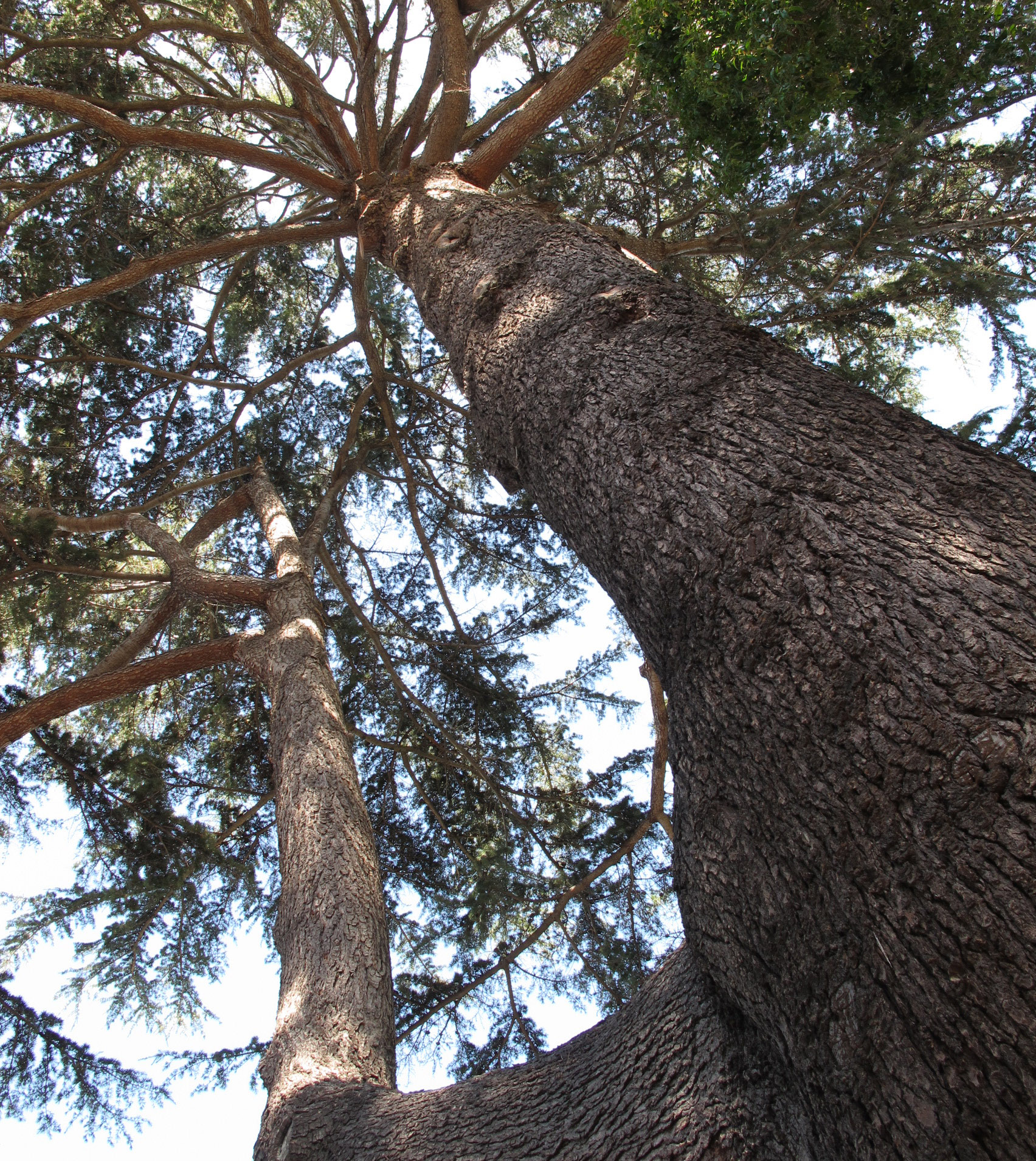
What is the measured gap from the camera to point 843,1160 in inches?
36.4

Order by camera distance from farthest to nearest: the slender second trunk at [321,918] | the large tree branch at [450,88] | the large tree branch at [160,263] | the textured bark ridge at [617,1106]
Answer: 1. the large tree branch at [450,88]
2. the large tree branch at [160,263]
3. the slender second trunk at [321,918]
4. the textured bark ridge at [617,1106]

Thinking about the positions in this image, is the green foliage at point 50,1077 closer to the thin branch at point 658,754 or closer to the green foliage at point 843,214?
the thin branch at point 658,754

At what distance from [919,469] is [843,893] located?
2.38 feet

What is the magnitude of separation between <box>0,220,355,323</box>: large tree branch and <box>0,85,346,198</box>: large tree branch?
29 centimetres

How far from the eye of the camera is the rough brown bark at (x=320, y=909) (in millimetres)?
1885

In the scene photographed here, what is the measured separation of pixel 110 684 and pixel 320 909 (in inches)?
90.6

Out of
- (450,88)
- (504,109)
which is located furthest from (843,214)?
(504,109)

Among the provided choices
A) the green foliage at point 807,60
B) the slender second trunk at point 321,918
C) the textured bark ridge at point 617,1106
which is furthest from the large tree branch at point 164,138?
the textured bark ridge at point 617,1106

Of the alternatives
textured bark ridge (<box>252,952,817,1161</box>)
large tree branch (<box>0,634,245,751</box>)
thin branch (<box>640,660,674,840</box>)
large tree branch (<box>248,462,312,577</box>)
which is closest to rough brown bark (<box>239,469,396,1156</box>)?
textured bark ridge (<box>252,952,817,1161</box>)

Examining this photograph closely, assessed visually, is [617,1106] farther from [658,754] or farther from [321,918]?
[658,754]

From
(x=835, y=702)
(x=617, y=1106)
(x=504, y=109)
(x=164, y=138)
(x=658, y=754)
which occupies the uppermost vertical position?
(x=504, y=109)

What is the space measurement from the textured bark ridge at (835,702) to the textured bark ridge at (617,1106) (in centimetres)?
4

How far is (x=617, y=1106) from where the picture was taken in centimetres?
120

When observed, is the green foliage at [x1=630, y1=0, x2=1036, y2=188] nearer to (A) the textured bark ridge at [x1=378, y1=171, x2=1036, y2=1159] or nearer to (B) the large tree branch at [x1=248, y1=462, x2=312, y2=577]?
(A) the textured bark ridge at [x1=378, y1=171, x2=1036, y2=1159]
